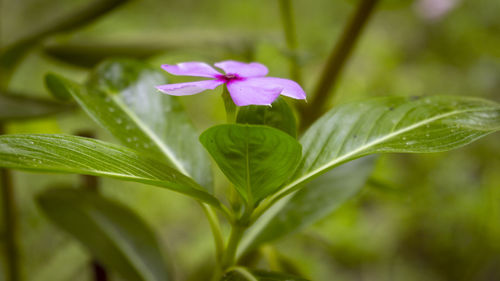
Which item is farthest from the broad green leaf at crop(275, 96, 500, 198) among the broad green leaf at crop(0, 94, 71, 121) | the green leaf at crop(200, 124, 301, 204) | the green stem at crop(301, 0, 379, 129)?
the broad green leaf at crop(0, 94, 71, 121)

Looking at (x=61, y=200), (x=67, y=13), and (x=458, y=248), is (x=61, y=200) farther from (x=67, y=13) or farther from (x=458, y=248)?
(x=458, y=248)

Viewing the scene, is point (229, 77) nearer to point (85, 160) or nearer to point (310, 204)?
point (85, 160)

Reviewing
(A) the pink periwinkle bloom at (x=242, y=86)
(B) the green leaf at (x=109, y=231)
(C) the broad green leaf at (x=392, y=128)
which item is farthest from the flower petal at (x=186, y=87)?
(B) the green leaf at (x=109, y=231)

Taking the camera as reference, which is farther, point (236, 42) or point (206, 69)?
point (236, 42)

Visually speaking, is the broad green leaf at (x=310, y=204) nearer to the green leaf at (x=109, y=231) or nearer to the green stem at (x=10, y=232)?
the green leaf at (x=109, y=231)

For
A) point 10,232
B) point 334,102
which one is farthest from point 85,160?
point 334,102

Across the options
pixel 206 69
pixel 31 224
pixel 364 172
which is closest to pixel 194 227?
pixel 31 224

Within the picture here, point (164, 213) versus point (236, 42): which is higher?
point (236, 42)
